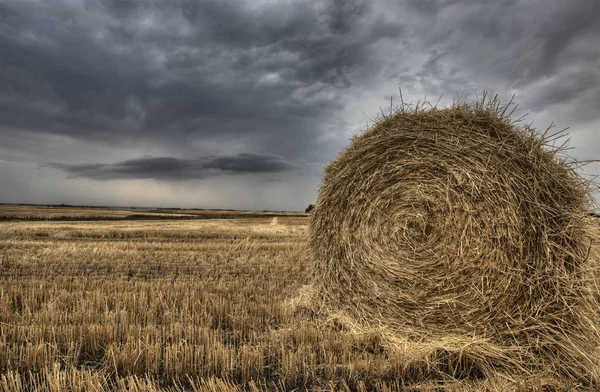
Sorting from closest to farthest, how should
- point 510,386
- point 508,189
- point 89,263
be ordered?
point 510,386, point 508,189, point 89,263

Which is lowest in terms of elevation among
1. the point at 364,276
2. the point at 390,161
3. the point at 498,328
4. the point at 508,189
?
the point at 498,328

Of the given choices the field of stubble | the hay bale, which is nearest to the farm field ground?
the field of stubble

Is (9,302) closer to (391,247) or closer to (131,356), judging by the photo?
(131,356)

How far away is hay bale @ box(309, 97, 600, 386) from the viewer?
3754mm

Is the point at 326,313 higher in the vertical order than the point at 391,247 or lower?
lower

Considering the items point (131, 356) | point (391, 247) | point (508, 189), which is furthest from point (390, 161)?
point (131, 356)

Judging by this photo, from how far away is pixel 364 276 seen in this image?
501 centimetres

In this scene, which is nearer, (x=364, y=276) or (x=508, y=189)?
(x=508, y=189)

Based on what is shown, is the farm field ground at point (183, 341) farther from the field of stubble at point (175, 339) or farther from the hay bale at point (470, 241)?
the hay bale at point (470, 241)

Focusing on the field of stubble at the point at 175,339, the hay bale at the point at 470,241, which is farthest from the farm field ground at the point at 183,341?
the hay bale at the point at 470,241

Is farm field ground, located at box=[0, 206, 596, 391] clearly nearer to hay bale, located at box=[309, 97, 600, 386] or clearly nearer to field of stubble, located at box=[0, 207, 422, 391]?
field of stubble, located at box=[0, 207, 422, 391]

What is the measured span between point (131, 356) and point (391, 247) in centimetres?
306

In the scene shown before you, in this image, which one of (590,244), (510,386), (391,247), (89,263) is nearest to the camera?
(510,386)

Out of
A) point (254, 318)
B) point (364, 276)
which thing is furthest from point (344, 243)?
point (254, 318)
